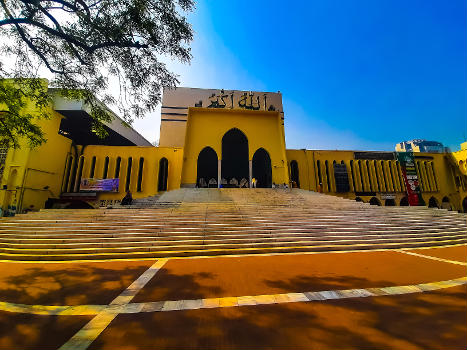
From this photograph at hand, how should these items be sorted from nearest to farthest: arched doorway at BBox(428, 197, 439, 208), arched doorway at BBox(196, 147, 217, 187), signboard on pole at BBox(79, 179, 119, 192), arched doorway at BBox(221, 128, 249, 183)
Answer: signboard on pole at BBox(79, 179, 119, 192), arched doorway at BBox(196, 147, 217, 187), arched doorway at BBox(221, 128, 249, 183), arched doorway at BBox(428, 197, 439, 208)

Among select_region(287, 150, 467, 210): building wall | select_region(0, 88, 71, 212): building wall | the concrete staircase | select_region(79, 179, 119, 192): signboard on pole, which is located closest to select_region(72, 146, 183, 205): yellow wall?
select_region(79, 179, 119, 192): signboard on pole

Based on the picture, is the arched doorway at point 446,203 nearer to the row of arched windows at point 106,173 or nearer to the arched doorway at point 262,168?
the arched doorway at point 262,168

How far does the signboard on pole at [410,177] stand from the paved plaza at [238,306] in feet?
79.3

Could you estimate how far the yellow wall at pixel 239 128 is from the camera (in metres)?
20.2

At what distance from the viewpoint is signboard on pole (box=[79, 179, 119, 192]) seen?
20.5 m

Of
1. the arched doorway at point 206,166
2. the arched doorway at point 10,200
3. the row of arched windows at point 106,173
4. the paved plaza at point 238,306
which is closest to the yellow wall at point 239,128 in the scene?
the arched doorway at point 206,166

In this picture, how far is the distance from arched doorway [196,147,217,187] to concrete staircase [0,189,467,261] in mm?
10358

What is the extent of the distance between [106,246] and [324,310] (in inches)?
294

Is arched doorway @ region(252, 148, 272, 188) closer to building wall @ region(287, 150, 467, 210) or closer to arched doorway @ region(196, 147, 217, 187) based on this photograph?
building wall @ region(287, 150, 467, 210)

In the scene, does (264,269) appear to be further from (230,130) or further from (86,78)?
(230,130)

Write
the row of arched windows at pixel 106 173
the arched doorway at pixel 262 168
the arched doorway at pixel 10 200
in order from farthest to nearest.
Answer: the arched doorway at pixel 262 168 < the row of arched windows at pixel 106 173 < the arched doorway at pixel 10 200

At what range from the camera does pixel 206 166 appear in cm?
2397

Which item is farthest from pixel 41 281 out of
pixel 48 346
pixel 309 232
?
pixel 309 232

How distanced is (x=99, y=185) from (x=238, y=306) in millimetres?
22433
